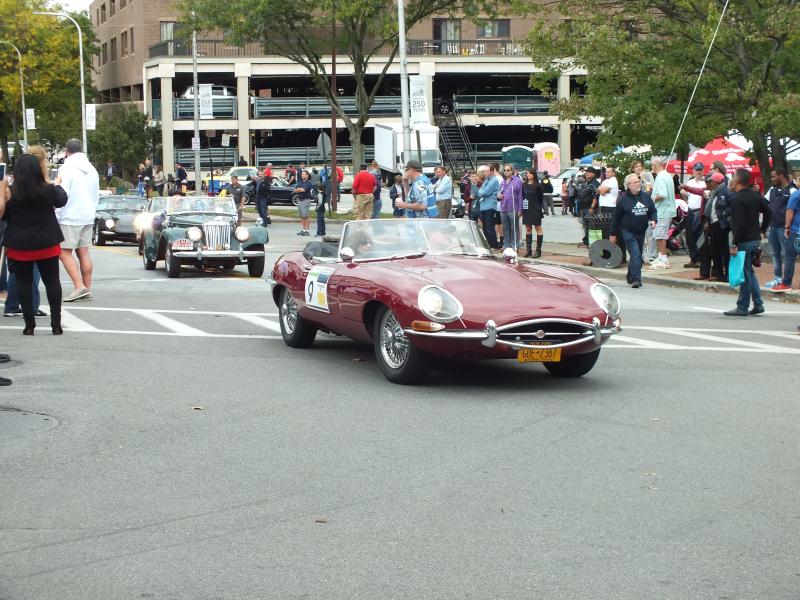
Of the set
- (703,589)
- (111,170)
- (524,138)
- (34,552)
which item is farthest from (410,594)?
(524,138)

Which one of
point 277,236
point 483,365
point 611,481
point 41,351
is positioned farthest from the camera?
point 277,236

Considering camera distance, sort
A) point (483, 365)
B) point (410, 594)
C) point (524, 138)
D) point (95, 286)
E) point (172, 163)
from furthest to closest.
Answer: point (524, 138) < point (172, 163) < point (95, 286) < point (483, 365) < point (410, 594)

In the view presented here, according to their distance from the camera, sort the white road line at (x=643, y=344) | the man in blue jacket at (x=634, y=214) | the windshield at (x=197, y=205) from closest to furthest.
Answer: the white road line at (x=643, y=344) → the man in blue jacket at (x=634, y=214) → the windshield at (x=197, y=205)

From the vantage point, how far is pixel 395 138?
59656 mm

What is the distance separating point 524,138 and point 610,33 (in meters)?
51.6

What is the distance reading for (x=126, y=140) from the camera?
68.0m

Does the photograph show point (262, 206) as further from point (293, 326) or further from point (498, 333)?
point (498, 333)

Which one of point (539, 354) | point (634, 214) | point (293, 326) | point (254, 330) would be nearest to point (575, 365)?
point (539, 354)

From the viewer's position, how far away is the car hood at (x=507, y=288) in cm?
992

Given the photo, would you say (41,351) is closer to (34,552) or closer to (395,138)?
(34,552)

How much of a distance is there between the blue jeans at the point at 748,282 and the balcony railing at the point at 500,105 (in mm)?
56160

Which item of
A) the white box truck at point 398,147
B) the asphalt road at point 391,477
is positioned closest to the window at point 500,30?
the white box truck at point 398,147

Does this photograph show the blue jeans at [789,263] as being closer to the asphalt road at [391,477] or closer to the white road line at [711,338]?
the white road line at [711,338]

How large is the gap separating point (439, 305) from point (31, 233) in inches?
208
